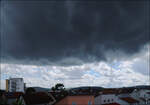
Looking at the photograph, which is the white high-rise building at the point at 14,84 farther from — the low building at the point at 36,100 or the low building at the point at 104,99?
the low building at the point at 104,99

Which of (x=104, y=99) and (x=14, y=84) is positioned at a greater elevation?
(x=104, y=99)

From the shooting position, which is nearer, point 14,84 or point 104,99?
point 104,99

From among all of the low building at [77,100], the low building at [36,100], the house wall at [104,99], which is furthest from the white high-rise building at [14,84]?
the low building at [77,100]

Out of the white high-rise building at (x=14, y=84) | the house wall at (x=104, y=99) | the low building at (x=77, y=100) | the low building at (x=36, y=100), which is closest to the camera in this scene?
the low building at (x=77, y=100)

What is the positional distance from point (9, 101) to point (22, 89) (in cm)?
6338

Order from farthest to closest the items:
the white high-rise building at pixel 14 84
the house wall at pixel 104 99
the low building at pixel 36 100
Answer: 1. the white high-rise building at pixel 14 84
2. the house wall at pixel 104 99
3. the low building at pixel 36 100

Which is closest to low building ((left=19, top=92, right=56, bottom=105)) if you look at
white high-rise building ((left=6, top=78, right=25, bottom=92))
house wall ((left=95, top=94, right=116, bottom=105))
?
house wall ((left=95, top=94, right=116, bottom=105))

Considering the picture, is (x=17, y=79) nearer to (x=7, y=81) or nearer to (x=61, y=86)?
(x=7, y=81)

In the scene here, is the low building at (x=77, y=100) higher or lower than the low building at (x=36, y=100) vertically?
higher

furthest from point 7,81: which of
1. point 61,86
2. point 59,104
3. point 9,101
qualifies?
point 59,104

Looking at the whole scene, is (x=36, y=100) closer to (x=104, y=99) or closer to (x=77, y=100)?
(x=77, y=100)

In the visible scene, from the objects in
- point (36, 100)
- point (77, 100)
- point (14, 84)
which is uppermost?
point (77, 100)

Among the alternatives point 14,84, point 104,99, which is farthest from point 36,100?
point 14,84

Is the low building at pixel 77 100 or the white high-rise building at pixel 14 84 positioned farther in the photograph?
the white high-rise building at pixel 14 84
